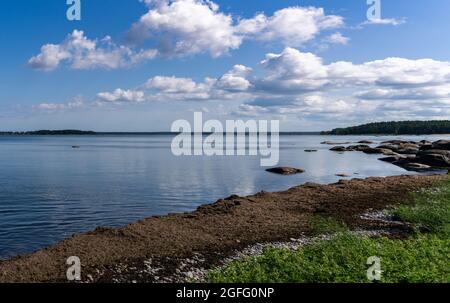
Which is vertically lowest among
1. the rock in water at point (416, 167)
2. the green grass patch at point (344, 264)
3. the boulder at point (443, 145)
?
the rock in water at point (416, 167)

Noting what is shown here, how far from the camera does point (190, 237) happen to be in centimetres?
1914

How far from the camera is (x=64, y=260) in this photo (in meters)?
15.5

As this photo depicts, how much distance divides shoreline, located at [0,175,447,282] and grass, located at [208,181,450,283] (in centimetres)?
189

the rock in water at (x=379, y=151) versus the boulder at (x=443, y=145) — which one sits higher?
the boulder at (x=443, y=145)

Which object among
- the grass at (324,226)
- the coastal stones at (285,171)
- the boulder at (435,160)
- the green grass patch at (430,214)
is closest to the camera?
the green grass patch at (430,214)

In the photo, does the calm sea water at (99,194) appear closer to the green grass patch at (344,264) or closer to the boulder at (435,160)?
the boulder at (435,160)

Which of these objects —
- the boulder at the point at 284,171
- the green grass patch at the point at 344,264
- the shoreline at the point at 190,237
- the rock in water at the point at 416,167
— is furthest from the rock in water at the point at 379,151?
the green grass patch at the point at 344,264

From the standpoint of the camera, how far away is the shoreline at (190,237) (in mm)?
14570

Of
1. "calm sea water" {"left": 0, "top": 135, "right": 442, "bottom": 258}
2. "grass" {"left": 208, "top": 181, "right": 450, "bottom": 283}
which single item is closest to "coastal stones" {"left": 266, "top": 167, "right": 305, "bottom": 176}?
"calm sea water" {"left": 0, "top": 135, "right": 442, "bottom": 258}

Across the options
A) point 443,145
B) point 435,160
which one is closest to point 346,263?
point 435,160

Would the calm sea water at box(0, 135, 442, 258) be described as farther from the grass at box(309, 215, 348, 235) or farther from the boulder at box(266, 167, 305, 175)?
the grass at box(309, 215, 348, 235)

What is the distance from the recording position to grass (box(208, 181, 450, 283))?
1273 cm

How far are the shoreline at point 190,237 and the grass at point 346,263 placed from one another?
6.19 feet
